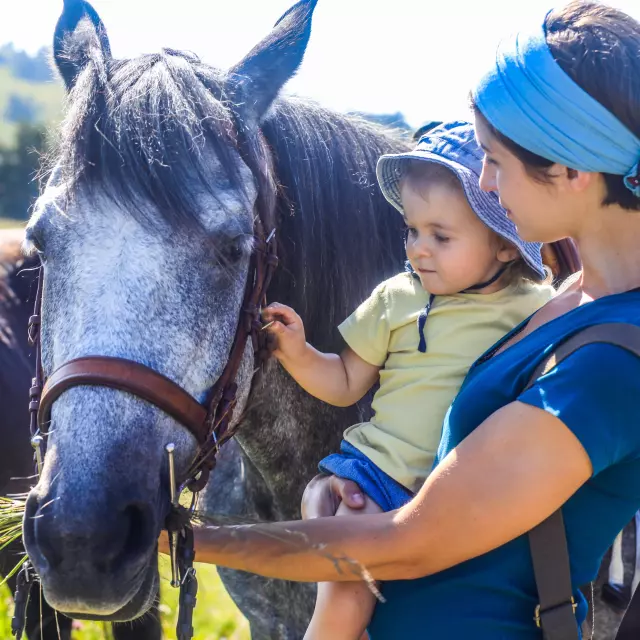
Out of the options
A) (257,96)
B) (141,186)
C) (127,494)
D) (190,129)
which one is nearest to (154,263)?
(141,186)

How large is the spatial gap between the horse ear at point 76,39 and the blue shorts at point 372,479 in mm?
1474

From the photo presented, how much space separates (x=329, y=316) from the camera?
2.91 m

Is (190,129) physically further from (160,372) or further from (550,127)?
(550,127)

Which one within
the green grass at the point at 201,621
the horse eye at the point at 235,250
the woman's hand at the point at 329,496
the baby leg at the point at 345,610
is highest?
the horse eye at the point at 235,250

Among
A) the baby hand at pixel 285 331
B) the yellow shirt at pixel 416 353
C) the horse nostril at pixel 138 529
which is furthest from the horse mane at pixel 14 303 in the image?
the horse nostril at pixel 138 529

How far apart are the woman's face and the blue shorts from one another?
81 cm

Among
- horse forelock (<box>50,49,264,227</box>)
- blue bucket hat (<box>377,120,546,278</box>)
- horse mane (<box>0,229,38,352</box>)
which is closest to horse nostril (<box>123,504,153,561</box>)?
horse forelock (<box>50,49,264,227</box>)

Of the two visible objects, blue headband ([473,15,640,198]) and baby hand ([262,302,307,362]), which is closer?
blue headband ([473,15,640,198])

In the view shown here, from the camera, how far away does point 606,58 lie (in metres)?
1.66

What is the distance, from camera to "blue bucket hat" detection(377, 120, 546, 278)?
221 cm

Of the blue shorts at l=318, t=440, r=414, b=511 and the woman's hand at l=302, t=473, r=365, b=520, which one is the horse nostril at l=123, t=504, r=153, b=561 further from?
the blue shorts at l=318, t=440, r=414, b=511

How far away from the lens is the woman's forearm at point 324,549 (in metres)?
1.78

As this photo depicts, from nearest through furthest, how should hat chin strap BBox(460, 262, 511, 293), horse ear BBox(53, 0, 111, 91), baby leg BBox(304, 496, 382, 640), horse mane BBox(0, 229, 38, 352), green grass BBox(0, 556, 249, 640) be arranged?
baby leg BBox(304, 496, 382, 640) → hat chin strap BBox(460, 262, 511, 293) → horse ear BBox(53, 0, 111, 91) → horse mane BBox(0, 229, 38, 352) → green grass BBox(0, 556, 249, 640)

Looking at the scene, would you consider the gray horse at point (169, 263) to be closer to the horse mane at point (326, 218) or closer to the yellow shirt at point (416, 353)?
the horse mane at point (326, 218)
